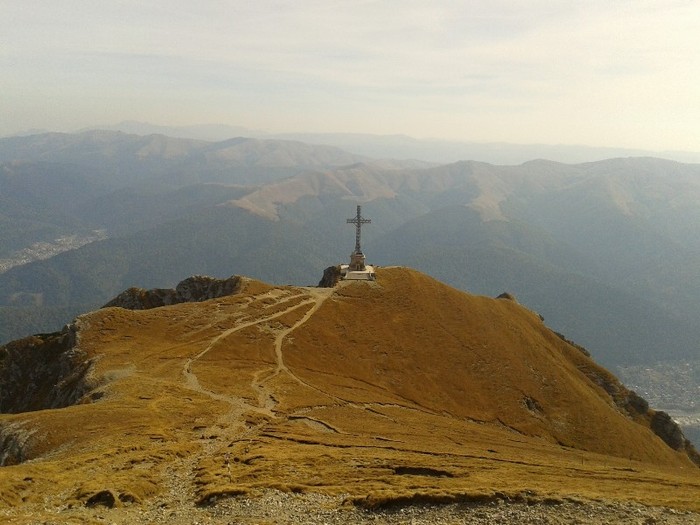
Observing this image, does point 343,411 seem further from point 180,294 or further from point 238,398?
point 180,294

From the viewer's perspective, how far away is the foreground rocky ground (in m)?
29.7

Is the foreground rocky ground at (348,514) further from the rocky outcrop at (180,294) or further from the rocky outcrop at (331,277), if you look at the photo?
the rocky outcrop at (331,277)

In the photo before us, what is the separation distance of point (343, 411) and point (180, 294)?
66.0m

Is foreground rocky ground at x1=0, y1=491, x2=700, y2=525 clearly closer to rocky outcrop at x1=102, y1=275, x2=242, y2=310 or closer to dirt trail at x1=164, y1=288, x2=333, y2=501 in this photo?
dirt trail at x1=164, y1=288, x2=333, y2=501

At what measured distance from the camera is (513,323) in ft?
366

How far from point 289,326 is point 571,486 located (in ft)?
196

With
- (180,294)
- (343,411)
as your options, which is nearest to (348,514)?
(343,411)

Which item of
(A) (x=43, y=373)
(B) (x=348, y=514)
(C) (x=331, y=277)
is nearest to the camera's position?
(B) (x=348, y=514)

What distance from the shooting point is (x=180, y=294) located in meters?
116

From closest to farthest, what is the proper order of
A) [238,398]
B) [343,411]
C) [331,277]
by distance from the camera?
1. [238,398]
2. [343,411]
3. [331,277]

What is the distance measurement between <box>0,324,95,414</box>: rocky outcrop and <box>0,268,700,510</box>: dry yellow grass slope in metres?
3.06

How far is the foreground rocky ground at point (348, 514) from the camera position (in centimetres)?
2970

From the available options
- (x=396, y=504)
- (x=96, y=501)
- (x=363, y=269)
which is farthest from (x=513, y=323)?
(x=96, y=501)

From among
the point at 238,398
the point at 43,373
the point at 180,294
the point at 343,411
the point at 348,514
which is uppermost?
the point at 348,514
